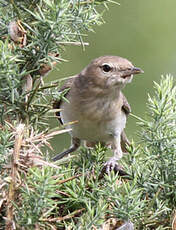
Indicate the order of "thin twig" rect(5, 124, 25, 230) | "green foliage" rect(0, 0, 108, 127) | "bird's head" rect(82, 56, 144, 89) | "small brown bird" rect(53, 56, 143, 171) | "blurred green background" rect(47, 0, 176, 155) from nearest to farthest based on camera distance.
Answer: "thin twig" rect(5, 124, 25, 230), "green foliage" rect(0, 0, 108, 127), "bird's head" rect(82, 56, 144, 89), "small brown bird" rect(53, 56, 143, 171), "blurred green background" rect(47, 0, 176, 155)

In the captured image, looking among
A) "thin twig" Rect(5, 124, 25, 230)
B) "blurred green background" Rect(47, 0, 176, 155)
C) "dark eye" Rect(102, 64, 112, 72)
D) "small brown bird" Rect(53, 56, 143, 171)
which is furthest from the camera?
"blurred green background" Rect(47, 0, 176, 155)

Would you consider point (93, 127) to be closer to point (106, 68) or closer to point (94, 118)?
point (94, 118)

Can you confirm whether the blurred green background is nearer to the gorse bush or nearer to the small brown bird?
the small brown bird

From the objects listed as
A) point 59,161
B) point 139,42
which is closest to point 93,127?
point 139,42

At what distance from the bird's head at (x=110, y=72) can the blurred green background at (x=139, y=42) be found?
0.97 metres

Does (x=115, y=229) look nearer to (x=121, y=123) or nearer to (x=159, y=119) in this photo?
(x=159, y=119)

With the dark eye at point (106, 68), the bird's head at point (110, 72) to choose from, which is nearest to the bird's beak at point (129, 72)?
the bird's head at point (110, 72)

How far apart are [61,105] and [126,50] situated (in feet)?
4.88

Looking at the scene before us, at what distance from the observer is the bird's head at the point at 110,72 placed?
428cm

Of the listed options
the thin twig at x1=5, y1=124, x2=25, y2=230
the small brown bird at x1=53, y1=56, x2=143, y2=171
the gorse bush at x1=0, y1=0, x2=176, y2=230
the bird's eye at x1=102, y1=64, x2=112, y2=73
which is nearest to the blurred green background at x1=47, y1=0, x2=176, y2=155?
the small brown bird at x1=53, y1=56, x2=143, y2=171

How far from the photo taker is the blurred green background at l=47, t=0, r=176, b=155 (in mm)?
5762

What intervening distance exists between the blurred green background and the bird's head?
966 mm

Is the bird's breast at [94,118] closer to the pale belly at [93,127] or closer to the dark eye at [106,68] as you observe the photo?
the pale belly at [93,127]

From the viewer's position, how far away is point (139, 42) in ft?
19.3
